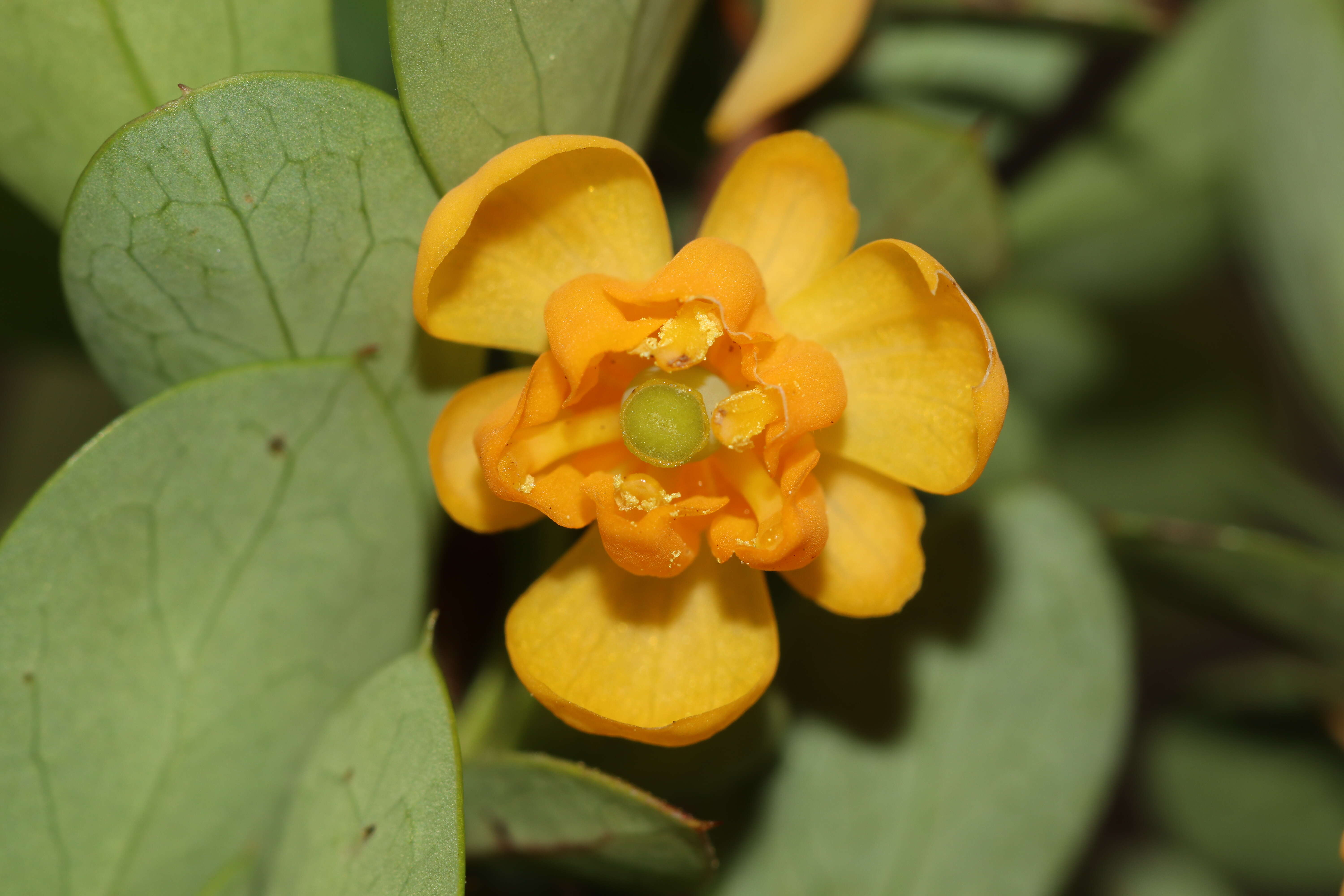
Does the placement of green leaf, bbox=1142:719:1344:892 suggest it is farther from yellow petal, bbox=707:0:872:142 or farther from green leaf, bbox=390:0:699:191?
green leaf, bbox=390:0:699:191

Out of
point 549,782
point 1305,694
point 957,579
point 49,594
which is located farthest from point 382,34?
point 1305,694

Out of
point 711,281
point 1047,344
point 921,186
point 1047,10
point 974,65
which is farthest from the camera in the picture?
point 1047,344

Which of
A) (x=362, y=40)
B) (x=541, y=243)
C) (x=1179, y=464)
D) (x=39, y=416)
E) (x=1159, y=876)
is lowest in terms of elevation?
(x=1159, y=876)

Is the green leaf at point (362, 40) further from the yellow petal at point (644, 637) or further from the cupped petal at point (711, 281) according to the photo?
the yellow petal at point (644, 637)

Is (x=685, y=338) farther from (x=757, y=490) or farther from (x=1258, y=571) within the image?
(x=1258, y=571)

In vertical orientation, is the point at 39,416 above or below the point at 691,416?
below

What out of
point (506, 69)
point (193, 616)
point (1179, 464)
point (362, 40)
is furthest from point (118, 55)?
point (1179, 464)
